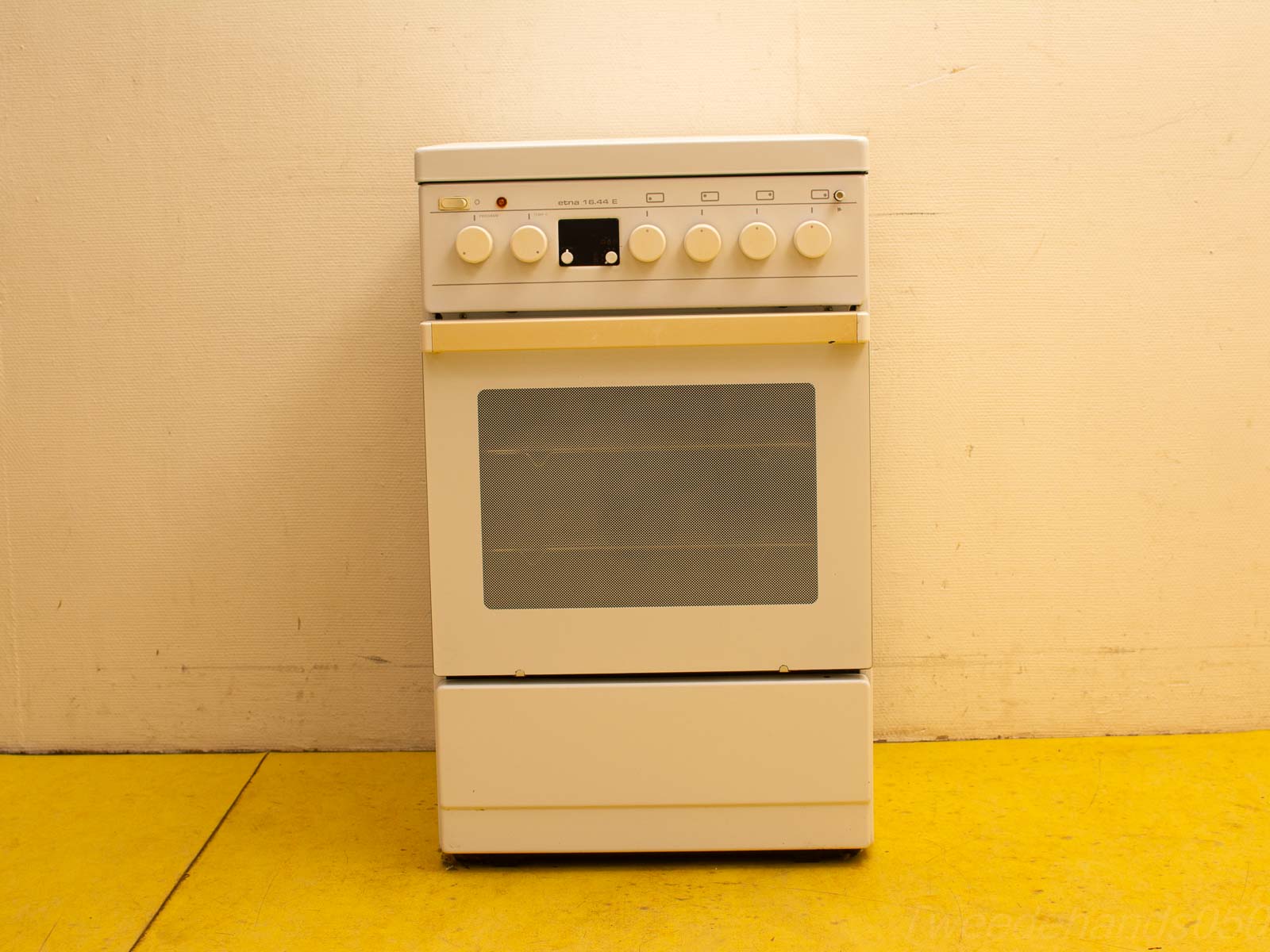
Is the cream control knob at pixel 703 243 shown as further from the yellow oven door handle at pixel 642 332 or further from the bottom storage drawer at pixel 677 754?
the bottom storage drawer at pixel 677 754

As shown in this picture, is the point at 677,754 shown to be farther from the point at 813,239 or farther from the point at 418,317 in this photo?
the point at 418,317

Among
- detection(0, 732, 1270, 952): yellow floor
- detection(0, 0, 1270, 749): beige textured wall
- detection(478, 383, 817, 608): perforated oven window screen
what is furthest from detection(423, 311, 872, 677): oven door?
detection(0, 0, 1270, 749): beige textured wall

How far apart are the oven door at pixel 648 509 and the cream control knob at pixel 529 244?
0.07 m

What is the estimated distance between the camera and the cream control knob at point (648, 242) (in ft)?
3.20

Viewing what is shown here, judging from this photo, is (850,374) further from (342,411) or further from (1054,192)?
(342,411)

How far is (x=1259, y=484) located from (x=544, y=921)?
1241mm

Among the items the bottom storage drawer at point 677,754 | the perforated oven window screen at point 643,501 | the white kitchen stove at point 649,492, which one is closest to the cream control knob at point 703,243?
the white kitchen stove at point 649,492

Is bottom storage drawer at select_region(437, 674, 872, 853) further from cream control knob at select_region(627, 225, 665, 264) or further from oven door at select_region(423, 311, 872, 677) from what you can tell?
cream control knob at select_region(627, 225, 665, 264)

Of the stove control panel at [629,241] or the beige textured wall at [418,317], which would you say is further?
the beige textured wall at [418,317]

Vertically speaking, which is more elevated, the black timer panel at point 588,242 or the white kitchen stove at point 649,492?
the black timer panel at point 588,242

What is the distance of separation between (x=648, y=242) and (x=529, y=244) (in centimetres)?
13

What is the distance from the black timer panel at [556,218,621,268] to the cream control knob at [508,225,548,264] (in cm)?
2

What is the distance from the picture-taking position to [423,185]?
1.00 meters

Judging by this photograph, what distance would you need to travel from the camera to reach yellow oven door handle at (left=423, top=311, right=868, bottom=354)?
980mm
